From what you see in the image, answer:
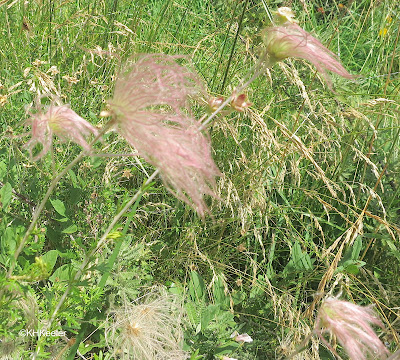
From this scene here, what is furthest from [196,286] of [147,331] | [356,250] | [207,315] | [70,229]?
[356,250]

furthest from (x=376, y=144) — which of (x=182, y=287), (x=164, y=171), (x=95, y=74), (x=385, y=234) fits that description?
(x=164, y=171)

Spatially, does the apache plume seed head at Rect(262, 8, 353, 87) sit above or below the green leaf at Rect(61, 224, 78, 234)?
above

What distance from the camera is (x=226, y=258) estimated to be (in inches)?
73.0

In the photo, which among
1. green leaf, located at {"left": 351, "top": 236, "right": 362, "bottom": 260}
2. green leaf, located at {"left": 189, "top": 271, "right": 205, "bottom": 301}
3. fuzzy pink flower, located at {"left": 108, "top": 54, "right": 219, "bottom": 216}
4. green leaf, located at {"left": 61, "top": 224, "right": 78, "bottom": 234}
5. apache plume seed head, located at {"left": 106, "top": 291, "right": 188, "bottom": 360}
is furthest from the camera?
green leaf, located at {"left": 351, "top": 236, "right": 362, "bottom": 260}

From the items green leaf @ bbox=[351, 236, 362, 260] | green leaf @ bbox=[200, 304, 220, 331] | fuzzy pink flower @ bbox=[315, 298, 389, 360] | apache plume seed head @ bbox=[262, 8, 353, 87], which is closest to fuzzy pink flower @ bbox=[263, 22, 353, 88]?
apache plume seed head @ bbox=[262, 8, 353, 87]

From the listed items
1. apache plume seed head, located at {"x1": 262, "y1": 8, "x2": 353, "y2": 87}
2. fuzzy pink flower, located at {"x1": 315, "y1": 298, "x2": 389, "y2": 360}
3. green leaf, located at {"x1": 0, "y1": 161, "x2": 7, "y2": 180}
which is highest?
apache plume seed head, located at {"x1": 262, "y1": 8, "x2": 353, "y2": 87}

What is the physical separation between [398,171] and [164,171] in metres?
1.56

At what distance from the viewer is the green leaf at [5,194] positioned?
56.5 inches

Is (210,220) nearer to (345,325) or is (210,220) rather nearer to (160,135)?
(345,325)

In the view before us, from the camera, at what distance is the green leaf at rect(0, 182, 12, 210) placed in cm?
144

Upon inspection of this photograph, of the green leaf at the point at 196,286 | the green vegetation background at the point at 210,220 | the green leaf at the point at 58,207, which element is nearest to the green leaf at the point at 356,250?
the green vegetation background at the point at 210,220

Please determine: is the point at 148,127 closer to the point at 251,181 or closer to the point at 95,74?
the point at 251,181

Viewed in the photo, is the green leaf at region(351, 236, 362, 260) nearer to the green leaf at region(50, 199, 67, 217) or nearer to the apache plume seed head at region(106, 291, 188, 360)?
the apache plume seed head at region(106, 291, 188, 360)

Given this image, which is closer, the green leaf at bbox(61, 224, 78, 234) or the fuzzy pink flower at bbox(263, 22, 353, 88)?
the fuzzy pink flower at bbox(263, 22, 353, 88)
